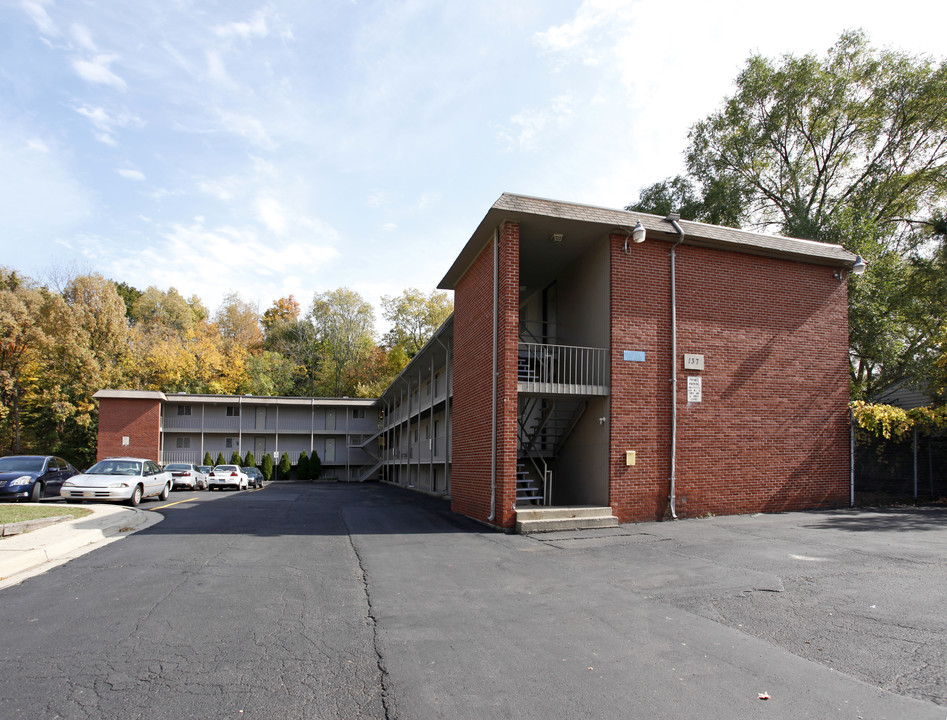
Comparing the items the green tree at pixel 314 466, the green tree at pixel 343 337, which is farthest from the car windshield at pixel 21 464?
the green tree at pixel 343 337

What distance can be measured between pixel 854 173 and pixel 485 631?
92.6 feet

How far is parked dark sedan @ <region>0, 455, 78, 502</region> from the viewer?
700 inches

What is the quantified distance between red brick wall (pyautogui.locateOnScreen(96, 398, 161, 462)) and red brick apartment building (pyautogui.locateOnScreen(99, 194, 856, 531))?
93.0 ft

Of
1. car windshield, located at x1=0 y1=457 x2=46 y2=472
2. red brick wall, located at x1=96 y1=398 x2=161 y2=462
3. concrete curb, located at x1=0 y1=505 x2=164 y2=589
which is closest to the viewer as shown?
concrete curb, located at x1=0 y1=505 x2=164 y2=589

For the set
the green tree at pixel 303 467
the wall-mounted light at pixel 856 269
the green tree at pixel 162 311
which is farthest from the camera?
the green tree at pixel 162 311

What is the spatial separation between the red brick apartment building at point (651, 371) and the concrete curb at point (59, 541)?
7.17 metres

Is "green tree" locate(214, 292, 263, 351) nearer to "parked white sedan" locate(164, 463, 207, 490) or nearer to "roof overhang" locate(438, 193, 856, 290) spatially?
"parked white sedan" locate(164, 463, 207, 490)

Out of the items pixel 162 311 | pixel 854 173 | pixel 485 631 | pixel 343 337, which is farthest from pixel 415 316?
pixel 485 631

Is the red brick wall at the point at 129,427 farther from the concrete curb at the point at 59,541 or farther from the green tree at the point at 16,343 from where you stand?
the concrete curb at the point at 59,541

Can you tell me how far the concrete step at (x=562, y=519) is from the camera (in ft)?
39.3

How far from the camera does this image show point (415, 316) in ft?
188

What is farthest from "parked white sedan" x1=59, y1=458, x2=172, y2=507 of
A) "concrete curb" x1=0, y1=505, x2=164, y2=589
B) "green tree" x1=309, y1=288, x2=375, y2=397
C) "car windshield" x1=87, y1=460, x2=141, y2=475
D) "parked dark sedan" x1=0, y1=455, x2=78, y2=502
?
"green tree" x1=309, y1=288, x2=375, y2=397

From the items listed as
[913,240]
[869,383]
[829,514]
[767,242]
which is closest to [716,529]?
[829,514]

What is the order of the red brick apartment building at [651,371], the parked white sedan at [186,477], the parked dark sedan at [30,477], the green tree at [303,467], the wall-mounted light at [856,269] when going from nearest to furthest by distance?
the red brick apartment building at [651,371] < the wall-mounted light at [856,269] < the parked dark sedan at [30,477] < the parked white sedan at [186,477] < the green tree at [303,467]
